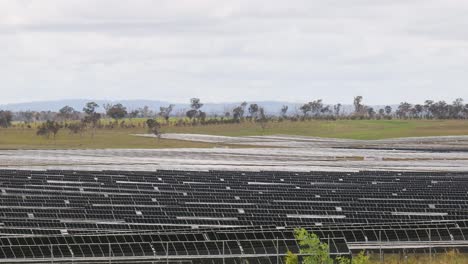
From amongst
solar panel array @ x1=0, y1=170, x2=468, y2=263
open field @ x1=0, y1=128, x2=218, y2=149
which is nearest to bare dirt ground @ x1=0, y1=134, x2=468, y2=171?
open field @ x1=0, y1=128, x2=218, y2=149

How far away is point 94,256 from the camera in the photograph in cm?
3509

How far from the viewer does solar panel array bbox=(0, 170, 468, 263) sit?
117 feet

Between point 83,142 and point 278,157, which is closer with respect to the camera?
point 278,157

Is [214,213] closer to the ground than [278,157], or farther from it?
farther from it

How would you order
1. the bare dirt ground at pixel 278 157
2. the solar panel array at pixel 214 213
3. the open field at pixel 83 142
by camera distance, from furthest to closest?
the open field at pixel 83 142 → the bare dirt ground at pixel 278 157 → the solar panel array at pixel 214 213

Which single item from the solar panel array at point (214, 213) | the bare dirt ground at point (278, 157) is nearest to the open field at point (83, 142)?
the bare dirt ground at point (278, 157)

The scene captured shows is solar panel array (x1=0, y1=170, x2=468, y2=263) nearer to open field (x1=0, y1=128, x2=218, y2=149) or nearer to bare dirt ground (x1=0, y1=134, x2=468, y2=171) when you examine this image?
bare dirt ground (x1=0, y1=134, x2=468, y2=171)

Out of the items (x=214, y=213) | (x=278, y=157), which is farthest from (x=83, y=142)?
(x=214, y=213)

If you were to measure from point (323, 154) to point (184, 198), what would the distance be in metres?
75.9

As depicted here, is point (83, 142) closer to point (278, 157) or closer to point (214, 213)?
point (278, 157)

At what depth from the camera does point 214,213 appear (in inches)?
2005

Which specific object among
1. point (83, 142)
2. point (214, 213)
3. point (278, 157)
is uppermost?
point (214, 213)

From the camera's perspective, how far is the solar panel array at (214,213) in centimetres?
3578

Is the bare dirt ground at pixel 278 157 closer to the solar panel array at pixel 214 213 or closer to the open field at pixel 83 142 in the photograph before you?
the open field at pixel 83 142
